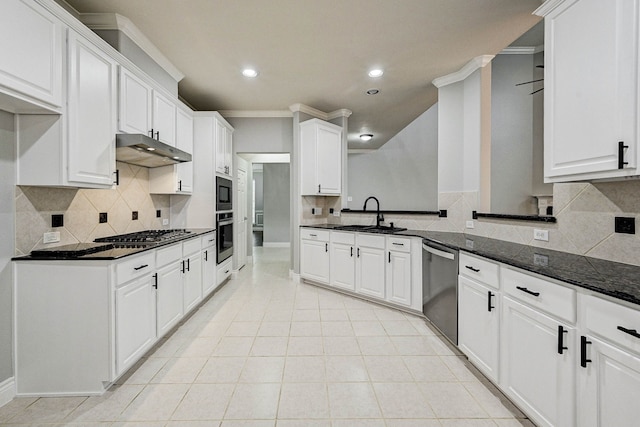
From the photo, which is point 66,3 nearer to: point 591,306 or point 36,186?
point 36,186

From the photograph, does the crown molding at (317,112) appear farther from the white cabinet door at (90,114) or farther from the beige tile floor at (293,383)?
the beige tile floor at (293,383)

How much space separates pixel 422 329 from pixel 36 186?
3.38 meters

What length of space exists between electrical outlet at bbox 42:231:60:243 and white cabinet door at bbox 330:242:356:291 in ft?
9.36

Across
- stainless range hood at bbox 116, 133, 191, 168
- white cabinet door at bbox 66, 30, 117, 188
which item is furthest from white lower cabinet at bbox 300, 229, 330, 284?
white cabinet door at bbox 66, 30, 117, 188

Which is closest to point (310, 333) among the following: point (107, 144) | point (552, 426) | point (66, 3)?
point (552, 426)

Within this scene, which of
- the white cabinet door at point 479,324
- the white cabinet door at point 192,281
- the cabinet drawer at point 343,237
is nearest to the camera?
the white cabinet door at point 479,324

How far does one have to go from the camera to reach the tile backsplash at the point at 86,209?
1801 millimetres

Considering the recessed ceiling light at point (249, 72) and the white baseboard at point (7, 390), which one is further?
the recessed ceiling light at point (249, 72)

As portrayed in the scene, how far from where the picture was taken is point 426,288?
281 cm

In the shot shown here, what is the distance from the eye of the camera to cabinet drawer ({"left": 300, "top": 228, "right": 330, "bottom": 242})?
3.98m

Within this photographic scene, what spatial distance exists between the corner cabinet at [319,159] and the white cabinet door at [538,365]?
305 cm

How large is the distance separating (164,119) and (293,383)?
286 cm

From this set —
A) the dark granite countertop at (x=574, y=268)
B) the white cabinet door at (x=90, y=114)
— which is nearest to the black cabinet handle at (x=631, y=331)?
the dark granite countertop at (x=574, y=268)

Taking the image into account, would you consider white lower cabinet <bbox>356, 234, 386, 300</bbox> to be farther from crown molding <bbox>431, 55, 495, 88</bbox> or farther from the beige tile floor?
crown molding <bbox>431, 55, 495, 88</bbox>
